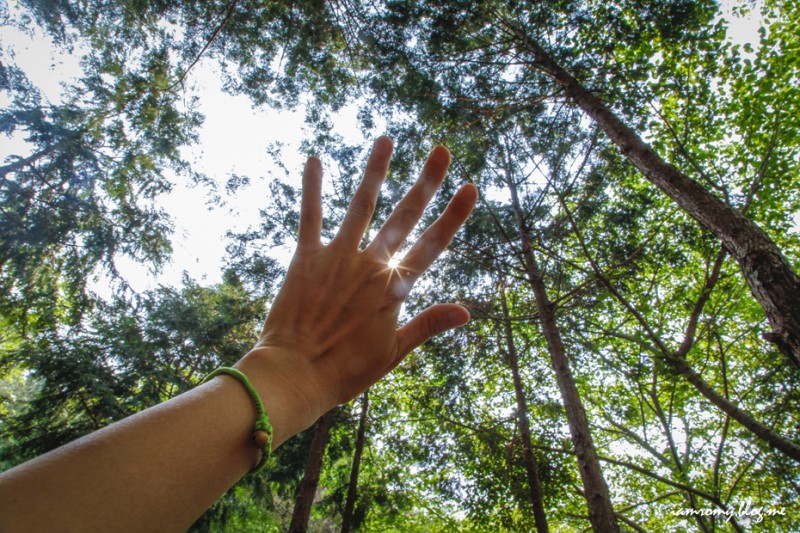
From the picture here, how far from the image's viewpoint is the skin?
2.09 ft

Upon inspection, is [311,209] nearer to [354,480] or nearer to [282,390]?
[282,390]

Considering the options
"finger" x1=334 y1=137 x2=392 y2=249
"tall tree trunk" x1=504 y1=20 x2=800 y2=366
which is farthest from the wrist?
"tall tree trunk" x1=504 y1=20 x2=800 y2=366

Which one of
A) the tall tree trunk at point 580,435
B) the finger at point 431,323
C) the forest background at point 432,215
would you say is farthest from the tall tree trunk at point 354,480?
the finger at point 431,323

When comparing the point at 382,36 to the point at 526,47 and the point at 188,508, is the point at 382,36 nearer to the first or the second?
the point at 526,47

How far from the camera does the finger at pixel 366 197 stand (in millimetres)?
1571

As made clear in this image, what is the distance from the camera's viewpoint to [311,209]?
1.57 m

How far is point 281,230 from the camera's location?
8492mm

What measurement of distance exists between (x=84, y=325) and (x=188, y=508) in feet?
25.4

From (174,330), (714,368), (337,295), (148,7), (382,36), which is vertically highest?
(382,36)

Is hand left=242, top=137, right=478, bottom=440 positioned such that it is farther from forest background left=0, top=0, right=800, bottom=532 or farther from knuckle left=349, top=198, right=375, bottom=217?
forest background left=0, top=0, right=800, bottom=532

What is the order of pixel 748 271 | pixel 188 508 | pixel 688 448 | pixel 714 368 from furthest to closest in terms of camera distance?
pixel 714 368
pixel 688 448
pixel 748 271
pixel 188 508

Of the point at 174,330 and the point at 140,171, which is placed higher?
the point at 140,171

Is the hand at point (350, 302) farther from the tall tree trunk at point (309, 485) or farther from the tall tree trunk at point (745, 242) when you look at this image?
the tall tree trunk at point (309, 485)

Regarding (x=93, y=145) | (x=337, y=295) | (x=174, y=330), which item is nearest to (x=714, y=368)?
(x=337, y=295)
